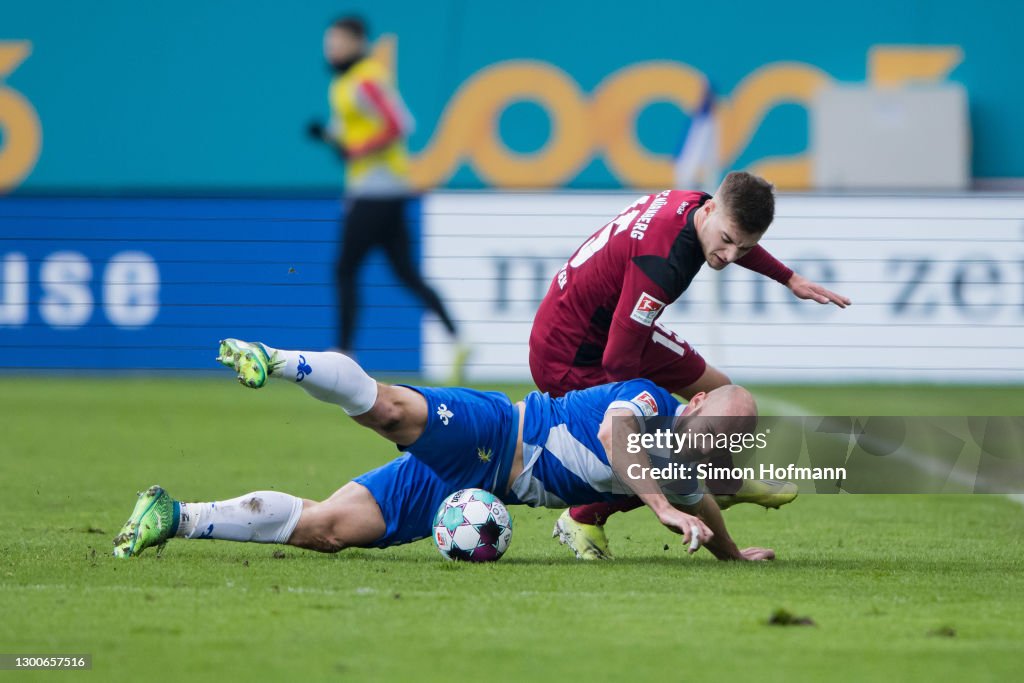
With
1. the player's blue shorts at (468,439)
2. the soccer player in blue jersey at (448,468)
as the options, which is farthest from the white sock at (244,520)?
the player's blue shorts at (468,439)

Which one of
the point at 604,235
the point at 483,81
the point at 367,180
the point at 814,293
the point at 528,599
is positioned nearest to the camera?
the point at 528,599

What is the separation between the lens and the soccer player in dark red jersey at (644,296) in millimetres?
5941

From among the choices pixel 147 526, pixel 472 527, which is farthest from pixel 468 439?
pixel 147 526

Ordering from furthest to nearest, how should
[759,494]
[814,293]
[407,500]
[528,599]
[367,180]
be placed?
[367,180] < [814,293] < [759,494] < [407,500] < [528,599]

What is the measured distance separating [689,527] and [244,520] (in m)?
1.69

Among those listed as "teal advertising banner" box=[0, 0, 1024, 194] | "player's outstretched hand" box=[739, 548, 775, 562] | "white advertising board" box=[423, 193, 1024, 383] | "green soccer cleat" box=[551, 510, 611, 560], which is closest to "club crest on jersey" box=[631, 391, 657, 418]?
Result: "green soccer cleat" box=[551, 510, 611, 560]

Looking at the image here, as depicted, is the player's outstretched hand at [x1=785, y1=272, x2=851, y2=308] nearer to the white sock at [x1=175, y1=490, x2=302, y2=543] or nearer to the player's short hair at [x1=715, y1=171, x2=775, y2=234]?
the player's short hair at [x1=715, y1=171, x2=775, y2=234]

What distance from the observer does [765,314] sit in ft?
44.7

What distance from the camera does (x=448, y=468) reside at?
5691 mm

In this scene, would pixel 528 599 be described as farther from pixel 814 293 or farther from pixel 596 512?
pixel 814 293

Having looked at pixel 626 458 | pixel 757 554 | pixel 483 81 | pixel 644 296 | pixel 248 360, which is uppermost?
pixel 483 81

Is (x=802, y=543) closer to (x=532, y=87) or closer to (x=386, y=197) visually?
(x=386, y=197)

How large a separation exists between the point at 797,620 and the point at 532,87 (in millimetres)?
15709

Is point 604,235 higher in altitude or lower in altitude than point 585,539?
higher
